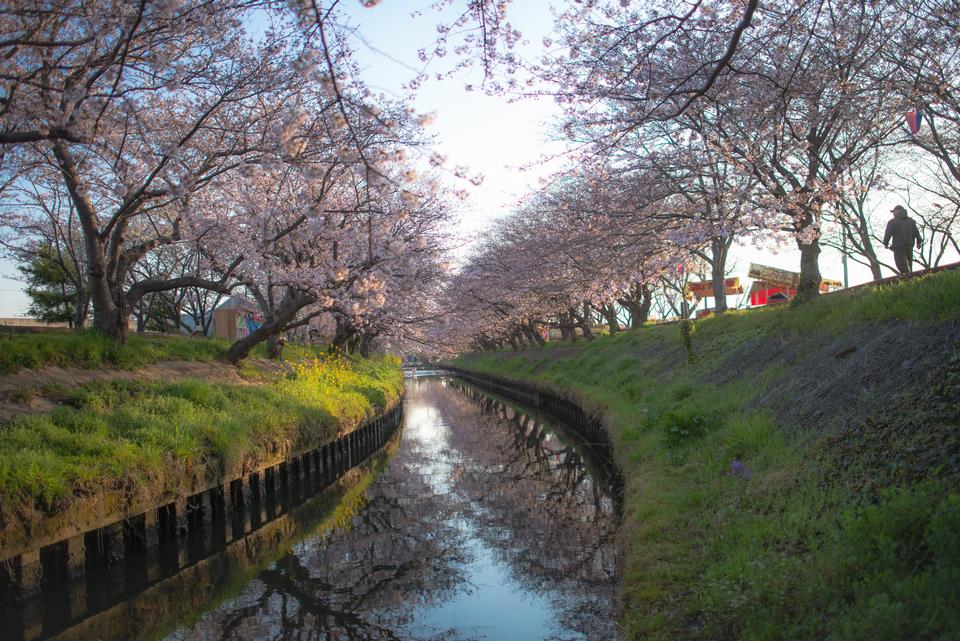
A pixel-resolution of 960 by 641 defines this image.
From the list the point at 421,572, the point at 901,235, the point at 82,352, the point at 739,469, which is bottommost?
the point at 421,572

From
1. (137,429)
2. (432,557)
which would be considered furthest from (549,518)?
(137,429)

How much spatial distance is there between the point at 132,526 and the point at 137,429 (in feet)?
4.48

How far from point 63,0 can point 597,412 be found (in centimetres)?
1319

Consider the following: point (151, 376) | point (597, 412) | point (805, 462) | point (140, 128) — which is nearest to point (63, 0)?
point (140, 128)

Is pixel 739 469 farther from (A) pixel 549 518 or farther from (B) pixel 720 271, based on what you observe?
(B) pixel 720 271

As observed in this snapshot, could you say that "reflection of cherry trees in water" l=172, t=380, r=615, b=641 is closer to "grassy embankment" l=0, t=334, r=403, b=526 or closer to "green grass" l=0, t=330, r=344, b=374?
"grassy embankment" l=0, t=334, r=403, b=526

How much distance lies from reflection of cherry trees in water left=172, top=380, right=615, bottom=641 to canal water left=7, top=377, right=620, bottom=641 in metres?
0.02

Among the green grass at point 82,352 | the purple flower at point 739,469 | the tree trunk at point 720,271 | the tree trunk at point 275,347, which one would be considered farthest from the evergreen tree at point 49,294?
the purple flower at point 739,469

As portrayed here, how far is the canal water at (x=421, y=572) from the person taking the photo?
20.9 feet

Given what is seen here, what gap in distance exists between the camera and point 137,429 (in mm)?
8672

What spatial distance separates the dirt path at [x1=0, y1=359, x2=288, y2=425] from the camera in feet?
27.9

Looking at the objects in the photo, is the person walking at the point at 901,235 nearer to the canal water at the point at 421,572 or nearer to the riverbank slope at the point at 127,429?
the canal water at the point at 421,572

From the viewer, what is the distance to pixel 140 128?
938 centimetres

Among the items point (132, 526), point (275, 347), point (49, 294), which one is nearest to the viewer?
point (132, 526)
